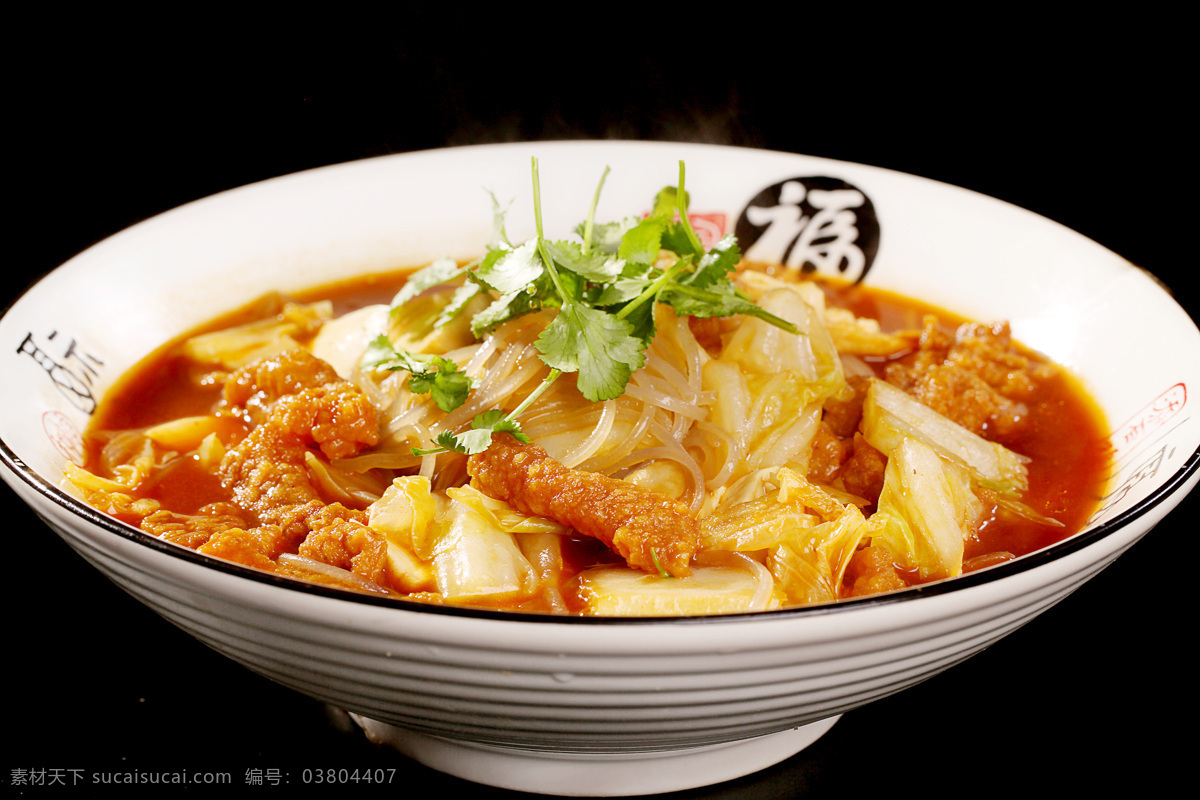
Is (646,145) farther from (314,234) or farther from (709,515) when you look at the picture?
(709,515)

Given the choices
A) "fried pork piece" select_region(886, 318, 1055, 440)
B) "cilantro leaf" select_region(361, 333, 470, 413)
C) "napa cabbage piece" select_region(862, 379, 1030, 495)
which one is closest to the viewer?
"cilantro leaf" select_region(361, 333, 470, 413)

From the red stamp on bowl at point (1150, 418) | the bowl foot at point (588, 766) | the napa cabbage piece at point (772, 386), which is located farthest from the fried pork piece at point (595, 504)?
the red stamp on bowl at point (1150, 418)

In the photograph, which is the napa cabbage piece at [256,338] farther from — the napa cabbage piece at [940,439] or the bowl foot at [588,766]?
the napa cabbage piece at [940,439]

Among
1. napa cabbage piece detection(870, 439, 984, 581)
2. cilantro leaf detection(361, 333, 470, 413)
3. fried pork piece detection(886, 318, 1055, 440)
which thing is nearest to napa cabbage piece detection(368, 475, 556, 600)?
cilantro leaf detection(361, 333, 470, 413)

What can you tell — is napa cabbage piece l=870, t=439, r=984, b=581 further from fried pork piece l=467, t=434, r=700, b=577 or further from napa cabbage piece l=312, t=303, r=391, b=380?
napa cabbage piece l=312, t=303, r=391, b=380

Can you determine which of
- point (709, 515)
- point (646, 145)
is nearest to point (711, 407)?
point (709, 515)

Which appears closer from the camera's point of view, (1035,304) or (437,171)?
(1035,304)

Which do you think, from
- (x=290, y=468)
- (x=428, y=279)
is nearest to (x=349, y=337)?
(x=428, y=279)
